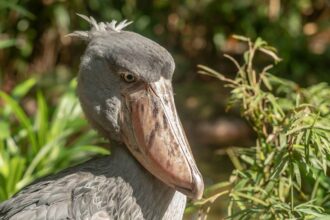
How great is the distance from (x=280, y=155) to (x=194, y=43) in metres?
4.91

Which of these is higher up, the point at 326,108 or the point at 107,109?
the point at 107,109

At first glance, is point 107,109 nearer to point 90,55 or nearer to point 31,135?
point 90,55

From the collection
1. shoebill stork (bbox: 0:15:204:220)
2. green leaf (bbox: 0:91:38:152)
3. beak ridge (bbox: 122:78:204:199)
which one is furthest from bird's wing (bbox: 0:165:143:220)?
green leaf (bbox: 0:91:38:152)

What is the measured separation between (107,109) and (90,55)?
0.21 metres

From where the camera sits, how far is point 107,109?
3141 mm

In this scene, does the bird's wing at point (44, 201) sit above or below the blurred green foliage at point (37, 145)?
above

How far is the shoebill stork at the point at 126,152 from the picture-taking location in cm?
301

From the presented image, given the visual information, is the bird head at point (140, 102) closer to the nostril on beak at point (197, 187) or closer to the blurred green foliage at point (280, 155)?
the nostril on beak at point (197, 187)

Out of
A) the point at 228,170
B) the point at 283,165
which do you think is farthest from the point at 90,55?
the point at 228,170

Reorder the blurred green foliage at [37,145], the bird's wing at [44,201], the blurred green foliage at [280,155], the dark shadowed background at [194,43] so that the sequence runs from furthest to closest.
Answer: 1. the dark shadowed background at [194,43]
2. the blurred green foliage at [37,145]
3. the blurred green foliage at [280,155]
4. the bird's wing at [44,201]

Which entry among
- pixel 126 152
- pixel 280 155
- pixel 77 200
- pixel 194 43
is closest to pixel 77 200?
pixel 77 200

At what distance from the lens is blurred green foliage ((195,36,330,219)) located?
10.3 ft

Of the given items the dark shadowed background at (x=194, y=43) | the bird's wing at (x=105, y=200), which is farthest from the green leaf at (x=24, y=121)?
the dark shadowed background at (x=194, y=43)

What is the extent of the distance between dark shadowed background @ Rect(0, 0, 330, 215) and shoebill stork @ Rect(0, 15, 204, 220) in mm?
3671
